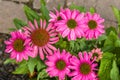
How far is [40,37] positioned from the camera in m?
1.61

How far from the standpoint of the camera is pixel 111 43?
186 centimetres

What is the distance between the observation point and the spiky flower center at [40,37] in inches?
62.6

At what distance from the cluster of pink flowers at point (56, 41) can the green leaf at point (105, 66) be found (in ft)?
0.57

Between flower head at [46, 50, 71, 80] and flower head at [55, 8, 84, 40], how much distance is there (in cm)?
11

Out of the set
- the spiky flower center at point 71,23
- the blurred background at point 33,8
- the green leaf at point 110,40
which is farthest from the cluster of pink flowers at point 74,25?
the blurred background at point 33,8

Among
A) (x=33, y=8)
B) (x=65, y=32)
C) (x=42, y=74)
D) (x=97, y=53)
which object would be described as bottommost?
(x=42, y=74)

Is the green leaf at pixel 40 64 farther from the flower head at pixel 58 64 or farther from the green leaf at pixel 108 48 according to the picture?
the green leaf at pixel 108 48

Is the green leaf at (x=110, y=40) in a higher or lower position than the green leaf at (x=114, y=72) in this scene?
higher

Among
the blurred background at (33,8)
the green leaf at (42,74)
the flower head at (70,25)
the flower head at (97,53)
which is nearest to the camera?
the flower head at (70,25)

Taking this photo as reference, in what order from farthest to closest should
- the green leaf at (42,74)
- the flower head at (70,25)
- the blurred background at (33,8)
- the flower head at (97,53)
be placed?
the blurred background at (33,8) < the green leaf at (42,74) < the flower head at (97,53) < the flower head at (70,25)

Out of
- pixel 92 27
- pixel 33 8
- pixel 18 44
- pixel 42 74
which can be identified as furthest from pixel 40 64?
pixel 33 8

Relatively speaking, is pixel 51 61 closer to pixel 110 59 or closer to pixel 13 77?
pixel 110 59

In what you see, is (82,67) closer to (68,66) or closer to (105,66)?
(68,66)

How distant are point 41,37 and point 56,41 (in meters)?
0.07
